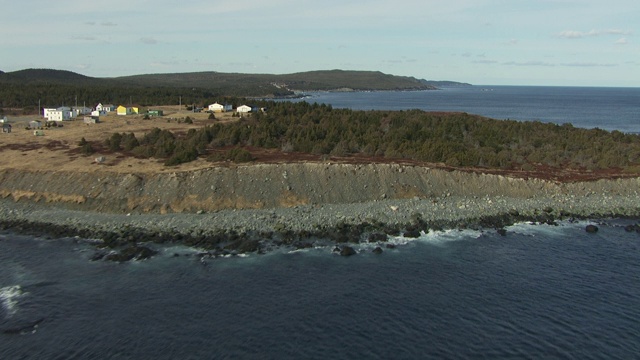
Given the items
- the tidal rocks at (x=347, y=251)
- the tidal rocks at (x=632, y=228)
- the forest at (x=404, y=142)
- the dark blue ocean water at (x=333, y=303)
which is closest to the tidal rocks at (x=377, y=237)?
the dark blue ocean water at (x=333, y=303)

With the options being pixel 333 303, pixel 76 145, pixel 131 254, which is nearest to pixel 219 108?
pixel 76 145

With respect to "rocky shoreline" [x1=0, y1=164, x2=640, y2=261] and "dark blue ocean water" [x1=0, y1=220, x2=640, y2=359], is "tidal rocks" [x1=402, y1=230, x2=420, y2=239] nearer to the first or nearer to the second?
"rocky shoreline" [x1=0, y1=164, x2=640, y2=261]

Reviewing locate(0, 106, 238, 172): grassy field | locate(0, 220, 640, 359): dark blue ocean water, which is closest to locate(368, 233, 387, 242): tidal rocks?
locate(0, 220, 640, 359): dark blue ocean water

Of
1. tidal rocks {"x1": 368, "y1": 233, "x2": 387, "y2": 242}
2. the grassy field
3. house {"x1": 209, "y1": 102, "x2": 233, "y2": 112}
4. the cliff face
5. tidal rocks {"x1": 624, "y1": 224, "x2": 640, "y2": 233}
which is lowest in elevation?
tidal rocks {"x1": 368, "y1": 233, "x2": 387, "y2": 242}

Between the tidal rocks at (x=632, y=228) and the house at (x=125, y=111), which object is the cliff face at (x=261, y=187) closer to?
the tidal rocks at (x=632, y=228)

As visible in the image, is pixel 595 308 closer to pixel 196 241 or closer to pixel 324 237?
pixel 324 237

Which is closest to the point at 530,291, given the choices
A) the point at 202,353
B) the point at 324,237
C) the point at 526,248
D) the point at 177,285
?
the point at 526,248
